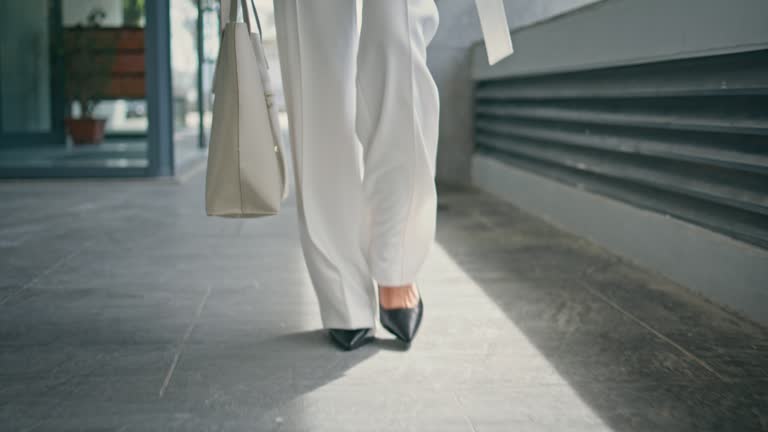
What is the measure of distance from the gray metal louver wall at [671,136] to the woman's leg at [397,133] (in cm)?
75

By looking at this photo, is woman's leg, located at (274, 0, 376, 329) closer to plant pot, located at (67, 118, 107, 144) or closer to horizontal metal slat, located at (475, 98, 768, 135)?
horizontal metal slat, located at (475, 98, 768, 135)

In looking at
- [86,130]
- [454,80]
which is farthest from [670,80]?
[86,130]

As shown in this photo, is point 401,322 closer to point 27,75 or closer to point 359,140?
point 359,140

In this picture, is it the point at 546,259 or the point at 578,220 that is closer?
the point at 546,259

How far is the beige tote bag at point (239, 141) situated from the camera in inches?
58.9

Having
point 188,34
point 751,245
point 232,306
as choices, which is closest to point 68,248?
point 232,306

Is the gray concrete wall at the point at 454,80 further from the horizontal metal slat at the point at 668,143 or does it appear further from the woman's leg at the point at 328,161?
the woman's leg at the point at 328,161

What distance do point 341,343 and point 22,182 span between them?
11.9 feet

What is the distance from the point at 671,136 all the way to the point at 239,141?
1344 mm

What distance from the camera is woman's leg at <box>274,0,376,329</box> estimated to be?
1575mm

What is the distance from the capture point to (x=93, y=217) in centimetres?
339

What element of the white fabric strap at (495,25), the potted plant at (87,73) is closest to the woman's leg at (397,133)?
the white fabric strap at (495,25)

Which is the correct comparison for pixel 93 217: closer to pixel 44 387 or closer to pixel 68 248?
pixel 68 248

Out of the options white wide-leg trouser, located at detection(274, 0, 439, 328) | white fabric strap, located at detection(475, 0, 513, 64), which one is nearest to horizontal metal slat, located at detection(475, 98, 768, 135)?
white fabric strap, located at detection(475, 0, 513, 64)
